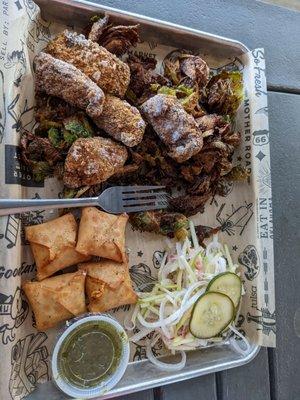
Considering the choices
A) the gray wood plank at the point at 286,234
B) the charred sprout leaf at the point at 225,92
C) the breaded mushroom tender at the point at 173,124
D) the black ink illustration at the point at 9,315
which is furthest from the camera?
the gray wood plank at the point at 286,234

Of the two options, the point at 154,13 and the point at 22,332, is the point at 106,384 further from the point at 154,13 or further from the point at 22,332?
the point at 154,13

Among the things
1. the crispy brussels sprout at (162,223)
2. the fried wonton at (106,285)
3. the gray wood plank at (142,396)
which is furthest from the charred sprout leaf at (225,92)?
the gray wood plank at (142,396)

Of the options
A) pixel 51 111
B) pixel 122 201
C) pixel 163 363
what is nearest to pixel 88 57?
pixel 51 111

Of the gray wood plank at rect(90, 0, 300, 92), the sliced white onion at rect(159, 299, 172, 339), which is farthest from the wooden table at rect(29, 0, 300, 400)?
the sliced white onion at rect(159, 299, 172, 339)

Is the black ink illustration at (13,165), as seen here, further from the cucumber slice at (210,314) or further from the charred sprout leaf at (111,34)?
the cucumber slice at (210,314)

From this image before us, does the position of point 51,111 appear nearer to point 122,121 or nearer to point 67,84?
point 67,84

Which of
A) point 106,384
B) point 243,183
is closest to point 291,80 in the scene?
point 243,183
